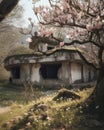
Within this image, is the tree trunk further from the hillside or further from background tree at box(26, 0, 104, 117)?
the hillside

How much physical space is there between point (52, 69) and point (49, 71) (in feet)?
1.11

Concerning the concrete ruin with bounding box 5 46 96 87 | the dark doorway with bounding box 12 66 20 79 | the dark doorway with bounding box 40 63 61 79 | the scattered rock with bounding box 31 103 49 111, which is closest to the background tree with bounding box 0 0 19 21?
the scattered rock with bounding box 31 103 49 111

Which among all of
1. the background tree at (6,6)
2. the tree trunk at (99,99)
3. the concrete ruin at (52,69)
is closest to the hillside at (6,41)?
the concrete ruin at (52,69)

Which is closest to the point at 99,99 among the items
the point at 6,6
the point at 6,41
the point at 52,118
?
the point at 52,118

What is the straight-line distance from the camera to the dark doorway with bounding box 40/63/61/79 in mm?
30384

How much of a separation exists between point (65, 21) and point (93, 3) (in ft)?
4.03

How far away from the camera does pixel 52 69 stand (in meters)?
30.6

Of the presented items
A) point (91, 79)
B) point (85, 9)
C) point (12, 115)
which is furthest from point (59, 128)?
point (91, 79)

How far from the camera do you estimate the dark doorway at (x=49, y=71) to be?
99.7 ft

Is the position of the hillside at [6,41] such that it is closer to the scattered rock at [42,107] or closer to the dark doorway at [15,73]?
the dark doorway at [15,73]

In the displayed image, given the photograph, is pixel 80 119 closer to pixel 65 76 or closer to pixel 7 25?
pixel 65 76

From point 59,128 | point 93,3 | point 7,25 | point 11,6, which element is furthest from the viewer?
point 7,25

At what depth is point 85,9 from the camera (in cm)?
1134

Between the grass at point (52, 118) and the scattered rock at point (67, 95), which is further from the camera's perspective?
the scattered rock at point (67, 95)
